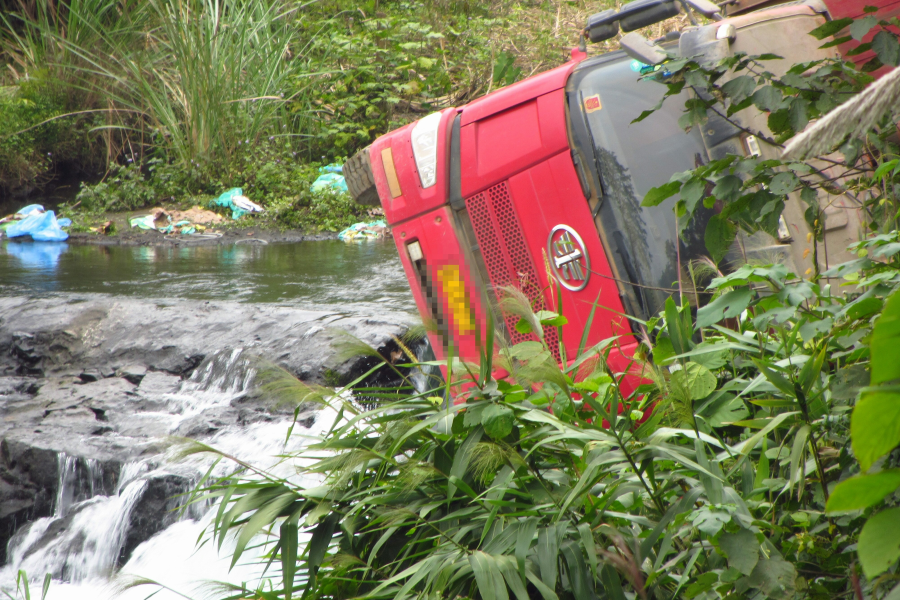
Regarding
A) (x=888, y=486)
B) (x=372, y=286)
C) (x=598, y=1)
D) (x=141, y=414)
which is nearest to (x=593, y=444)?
(x=888, y=486)

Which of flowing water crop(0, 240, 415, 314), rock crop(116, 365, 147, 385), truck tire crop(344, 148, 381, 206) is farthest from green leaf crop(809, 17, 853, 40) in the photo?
rock crop(116, 365, 147, 385)

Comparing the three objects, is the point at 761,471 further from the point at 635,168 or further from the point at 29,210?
the point at 29,210

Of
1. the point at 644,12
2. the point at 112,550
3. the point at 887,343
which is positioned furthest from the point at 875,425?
the point at 112,550

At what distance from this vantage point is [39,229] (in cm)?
919

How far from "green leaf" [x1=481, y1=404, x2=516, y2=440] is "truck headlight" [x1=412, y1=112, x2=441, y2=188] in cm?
158

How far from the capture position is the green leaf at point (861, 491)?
43cm

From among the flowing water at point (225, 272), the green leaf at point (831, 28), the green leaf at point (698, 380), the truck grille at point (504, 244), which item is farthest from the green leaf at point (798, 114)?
the flowing water at point (225, 272)

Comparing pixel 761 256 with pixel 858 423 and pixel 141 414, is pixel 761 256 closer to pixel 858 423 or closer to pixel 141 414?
pixel 858 423

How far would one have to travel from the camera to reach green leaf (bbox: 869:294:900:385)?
0.39 metres

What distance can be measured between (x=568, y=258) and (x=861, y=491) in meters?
2.05

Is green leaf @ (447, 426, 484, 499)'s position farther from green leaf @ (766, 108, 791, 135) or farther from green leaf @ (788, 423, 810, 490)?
green leaf @ (766, 108, 791, 135)

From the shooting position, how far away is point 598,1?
9.49m

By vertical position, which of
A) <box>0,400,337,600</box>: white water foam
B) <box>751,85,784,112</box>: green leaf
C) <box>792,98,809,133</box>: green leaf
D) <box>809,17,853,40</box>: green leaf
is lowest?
<box>0,400,337,600</box>: white water foam

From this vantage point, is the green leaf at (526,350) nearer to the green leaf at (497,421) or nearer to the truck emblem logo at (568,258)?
the green leaf at (497,421)
